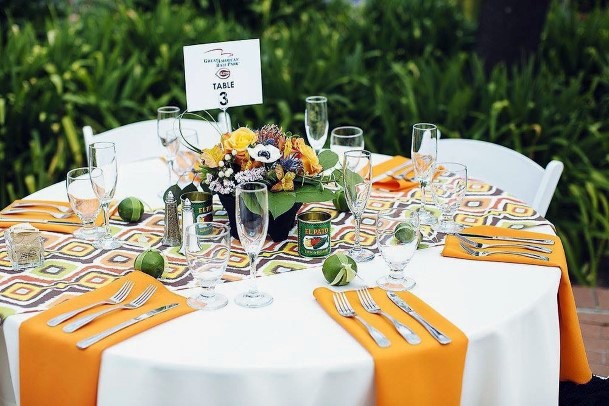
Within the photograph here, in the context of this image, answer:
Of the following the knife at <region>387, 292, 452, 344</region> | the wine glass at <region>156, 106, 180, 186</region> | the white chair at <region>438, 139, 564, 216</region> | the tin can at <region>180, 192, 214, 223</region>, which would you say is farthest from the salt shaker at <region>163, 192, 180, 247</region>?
the white chair at <region>438, 139, 564, 216</region>

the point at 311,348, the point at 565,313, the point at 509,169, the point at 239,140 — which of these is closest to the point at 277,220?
the point at 239,140

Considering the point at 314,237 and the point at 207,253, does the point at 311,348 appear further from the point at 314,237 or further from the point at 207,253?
the point at 314,237

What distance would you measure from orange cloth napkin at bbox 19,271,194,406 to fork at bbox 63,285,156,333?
0.01 meters

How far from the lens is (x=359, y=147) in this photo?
9.27 feet

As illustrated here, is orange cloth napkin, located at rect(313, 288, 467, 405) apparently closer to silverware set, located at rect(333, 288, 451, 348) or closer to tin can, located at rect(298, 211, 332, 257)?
silverware set, located at rect(333, 288, 451, 348)

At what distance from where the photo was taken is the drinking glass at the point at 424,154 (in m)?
2.54

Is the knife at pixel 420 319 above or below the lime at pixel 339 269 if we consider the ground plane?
below

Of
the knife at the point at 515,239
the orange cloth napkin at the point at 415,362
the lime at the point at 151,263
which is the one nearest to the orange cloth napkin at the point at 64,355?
the lime at the point at 151,263

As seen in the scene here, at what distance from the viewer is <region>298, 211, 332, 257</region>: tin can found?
7.20 feet

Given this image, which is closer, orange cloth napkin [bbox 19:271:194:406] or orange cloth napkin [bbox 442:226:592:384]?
orange cloth napkin [bbox 19:271:194:406]

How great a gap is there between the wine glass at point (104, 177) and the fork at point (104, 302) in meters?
0.34

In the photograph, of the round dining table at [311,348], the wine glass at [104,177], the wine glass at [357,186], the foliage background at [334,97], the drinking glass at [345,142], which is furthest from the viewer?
the foliage background at [334,97]

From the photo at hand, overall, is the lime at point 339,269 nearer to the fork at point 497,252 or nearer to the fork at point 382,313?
the fork at point 382,313

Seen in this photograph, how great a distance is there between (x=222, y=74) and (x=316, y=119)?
446 mm
